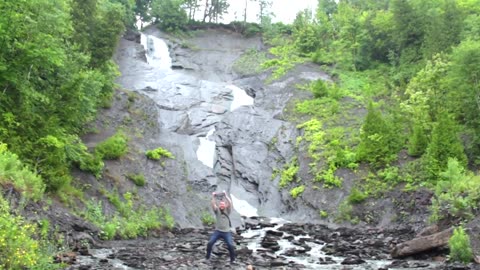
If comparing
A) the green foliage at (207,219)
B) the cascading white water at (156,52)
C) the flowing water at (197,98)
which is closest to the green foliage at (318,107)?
the flowing water at (197,98)

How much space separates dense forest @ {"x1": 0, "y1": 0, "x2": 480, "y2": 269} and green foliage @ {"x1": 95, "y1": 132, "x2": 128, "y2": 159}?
0.09 meters

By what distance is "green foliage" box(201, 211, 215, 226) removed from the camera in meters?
29.2

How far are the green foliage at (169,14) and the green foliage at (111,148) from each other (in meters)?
38.6

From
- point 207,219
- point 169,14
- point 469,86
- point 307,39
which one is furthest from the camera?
point 169,14

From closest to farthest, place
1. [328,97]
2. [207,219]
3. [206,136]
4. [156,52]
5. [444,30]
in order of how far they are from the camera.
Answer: [207,219] < [206,136] < [444,30] < [328,97] < [156,52]

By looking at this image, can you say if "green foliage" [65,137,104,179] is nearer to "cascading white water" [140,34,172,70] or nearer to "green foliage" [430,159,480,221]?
"green foliage" [430,159,480,221]

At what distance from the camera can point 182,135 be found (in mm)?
40219

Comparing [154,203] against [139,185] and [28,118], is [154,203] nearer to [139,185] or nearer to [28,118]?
[139,185]

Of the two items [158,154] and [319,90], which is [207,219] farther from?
[319,90]

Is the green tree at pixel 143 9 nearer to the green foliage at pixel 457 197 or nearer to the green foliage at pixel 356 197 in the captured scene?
the green foliage at pixel 356 197

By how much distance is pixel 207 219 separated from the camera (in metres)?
29.5

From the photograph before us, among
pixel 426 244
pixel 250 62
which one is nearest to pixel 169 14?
pixel 250 62

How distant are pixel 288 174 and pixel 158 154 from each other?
9.30 metres

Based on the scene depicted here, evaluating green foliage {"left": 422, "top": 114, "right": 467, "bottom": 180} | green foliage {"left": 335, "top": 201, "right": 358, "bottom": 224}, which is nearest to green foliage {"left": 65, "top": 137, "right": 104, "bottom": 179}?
green foliage {"left": 335, "top": 201, "right": 358, "bottom": 224}
